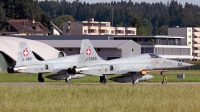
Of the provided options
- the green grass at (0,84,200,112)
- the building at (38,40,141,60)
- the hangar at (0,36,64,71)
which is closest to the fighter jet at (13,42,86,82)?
the green grass at (0,84,200,112)

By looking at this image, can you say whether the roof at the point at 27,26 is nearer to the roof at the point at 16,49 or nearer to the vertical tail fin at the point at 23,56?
the roof at the point at 16,49

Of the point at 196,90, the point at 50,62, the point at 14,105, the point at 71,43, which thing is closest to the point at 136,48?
the point at 71,43

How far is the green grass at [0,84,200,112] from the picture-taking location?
90.2 feet

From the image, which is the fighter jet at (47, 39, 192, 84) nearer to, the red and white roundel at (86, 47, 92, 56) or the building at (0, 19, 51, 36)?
the red and white roundel at (86, 47, 92, 56)

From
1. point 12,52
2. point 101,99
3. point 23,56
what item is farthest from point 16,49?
point 101,99

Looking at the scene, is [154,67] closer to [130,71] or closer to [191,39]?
[130,71]

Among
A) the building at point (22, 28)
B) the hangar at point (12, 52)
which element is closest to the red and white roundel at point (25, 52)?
the hangar at point (12, 52)

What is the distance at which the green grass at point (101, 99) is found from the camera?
27.5 metres

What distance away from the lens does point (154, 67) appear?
160 feet

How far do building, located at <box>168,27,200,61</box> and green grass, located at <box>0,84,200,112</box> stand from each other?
13986 centimetres

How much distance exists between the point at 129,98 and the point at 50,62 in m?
19.7

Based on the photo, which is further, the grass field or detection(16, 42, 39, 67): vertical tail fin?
detection(16, 42, 39, 67): vertical tail fin

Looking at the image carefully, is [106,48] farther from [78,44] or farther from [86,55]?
[86,55]

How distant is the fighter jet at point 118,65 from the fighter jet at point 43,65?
10.6ft
